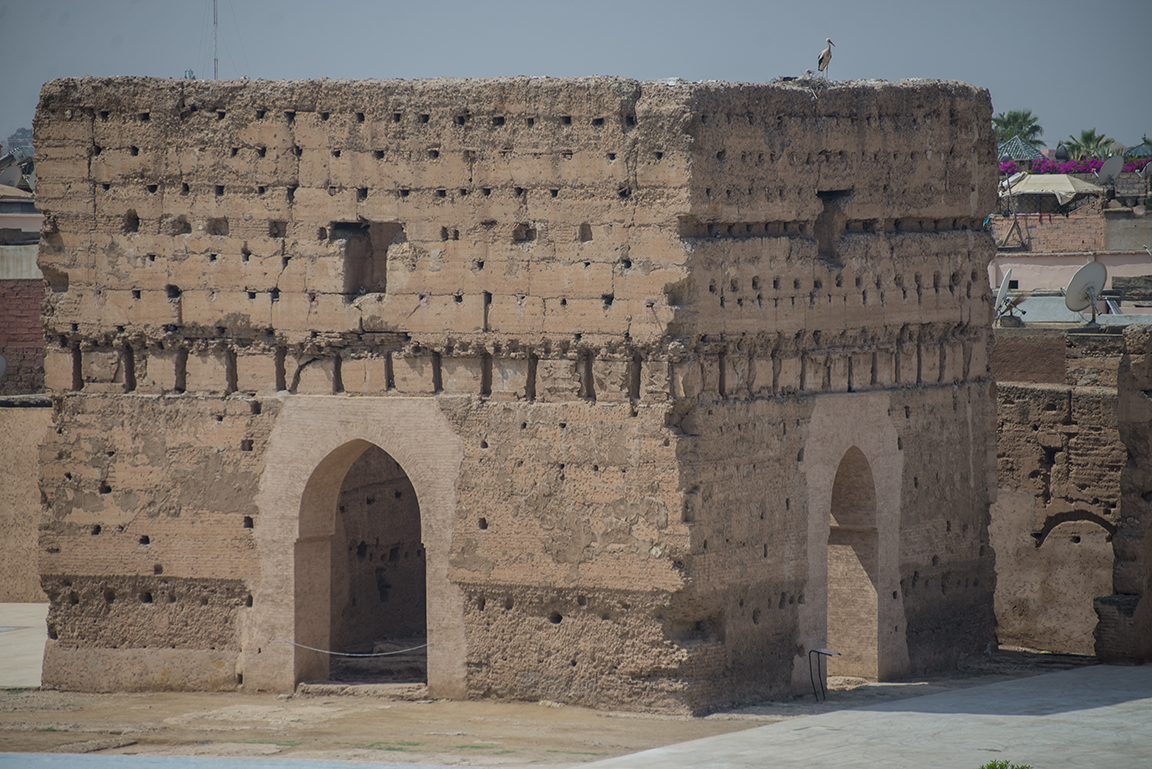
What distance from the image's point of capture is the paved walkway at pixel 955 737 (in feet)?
38.1

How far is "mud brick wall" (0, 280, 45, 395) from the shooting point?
25875mm

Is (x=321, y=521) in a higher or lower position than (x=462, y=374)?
lower

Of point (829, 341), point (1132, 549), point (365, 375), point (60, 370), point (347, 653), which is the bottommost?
point (347, 653)

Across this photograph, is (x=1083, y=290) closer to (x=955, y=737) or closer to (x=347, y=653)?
(x=955, y=737)

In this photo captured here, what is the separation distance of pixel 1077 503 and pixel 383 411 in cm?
861

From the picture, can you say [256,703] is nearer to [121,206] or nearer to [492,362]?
[492,362]

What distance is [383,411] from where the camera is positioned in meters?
14.2

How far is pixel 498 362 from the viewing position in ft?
45.7

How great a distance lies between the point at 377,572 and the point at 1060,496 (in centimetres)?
792

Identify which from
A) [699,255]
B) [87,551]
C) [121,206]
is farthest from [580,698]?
[121,206]

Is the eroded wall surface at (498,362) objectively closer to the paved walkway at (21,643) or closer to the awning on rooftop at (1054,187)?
the paved walkway at (21,643)

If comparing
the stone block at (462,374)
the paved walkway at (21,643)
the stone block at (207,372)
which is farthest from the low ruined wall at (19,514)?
the stone block at (462,374)

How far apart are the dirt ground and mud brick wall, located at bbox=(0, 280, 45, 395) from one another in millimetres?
12066

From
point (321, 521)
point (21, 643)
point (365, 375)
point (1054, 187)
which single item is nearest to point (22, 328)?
point (21, 643)
